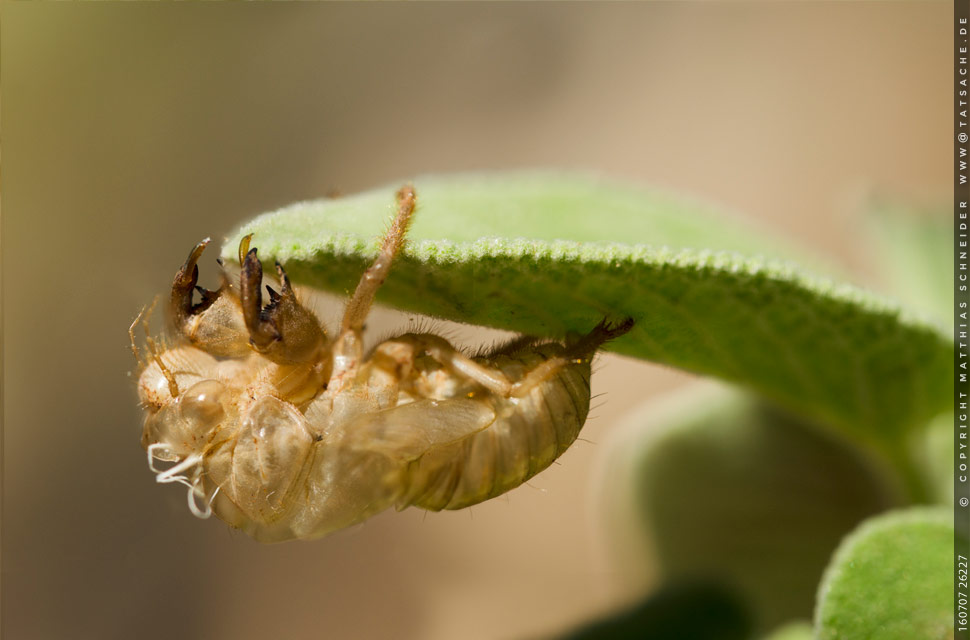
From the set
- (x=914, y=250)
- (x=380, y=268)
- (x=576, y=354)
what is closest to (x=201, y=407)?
(x=380, y=268)

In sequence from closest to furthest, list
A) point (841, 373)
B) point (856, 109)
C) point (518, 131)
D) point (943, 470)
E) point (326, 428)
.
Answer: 1. point (326, 428)
2. point (841, 373)
3. point (943, 470)
4. point (856, 109)
5. point (518, 131)

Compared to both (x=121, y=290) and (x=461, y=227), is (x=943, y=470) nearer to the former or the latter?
(x=461, y=227)

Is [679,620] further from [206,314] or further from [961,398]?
[206,314]

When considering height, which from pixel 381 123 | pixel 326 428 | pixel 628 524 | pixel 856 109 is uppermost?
pixel 856 109

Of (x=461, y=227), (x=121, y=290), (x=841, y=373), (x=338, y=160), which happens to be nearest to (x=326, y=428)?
(x=461, y=227)

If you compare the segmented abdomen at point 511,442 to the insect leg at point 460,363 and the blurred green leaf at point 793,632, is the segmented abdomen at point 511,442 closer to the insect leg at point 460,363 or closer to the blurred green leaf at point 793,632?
the insect leg at point 460,363

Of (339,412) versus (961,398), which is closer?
(339,412)
